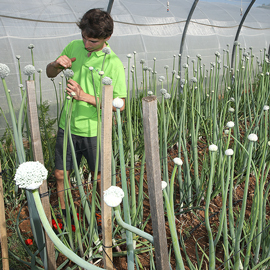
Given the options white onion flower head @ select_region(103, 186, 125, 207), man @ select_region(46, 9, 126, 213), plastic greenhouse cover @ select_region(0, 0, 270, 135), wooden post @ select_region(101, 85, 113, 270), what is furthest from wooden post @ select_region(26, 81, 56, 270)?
plastic greenhouse cover @ select_region(0, 0, 270, 135)

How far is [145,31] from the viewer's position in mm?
3246

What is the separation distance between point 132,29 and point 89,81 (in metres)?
1.98

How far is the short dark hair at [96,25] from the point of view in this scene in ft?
4.05

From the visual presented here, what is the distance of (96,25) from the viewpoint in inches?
48.4

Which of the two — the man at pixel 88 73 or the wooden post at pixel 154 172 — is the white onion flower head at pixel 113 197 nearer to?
the wooden post at pixel 154 172

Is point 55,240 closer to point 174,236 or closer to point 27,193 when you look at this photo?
point 174,236

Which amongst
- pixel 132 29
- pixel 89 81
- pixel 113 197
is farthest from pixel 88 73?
pixel 132 29

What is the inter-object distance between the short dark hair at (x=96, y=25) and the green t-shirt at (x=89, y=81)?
0.38 feet

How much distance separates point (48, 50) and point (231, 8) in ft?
11.8

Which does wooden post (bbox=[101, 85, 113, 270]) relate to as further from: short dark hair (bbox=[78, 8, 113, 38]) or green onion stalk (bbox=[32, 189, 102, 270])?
short dark hair (bbox=[78, 8, 113, 38])

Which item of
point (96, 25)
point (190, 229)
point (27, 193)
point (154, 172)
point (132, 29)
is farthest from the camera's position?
point (132, 29)

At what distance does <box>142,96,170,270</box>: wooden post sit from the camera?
596 millimetres

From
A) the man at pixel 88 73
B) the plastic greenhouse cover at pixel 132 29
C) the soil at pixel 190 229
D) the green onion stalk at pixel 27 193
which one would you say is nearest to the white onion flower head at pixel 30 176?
the green onion stalk at pixel 27 193

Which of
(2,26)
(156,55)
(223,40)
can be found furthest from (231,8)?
(2,26)
